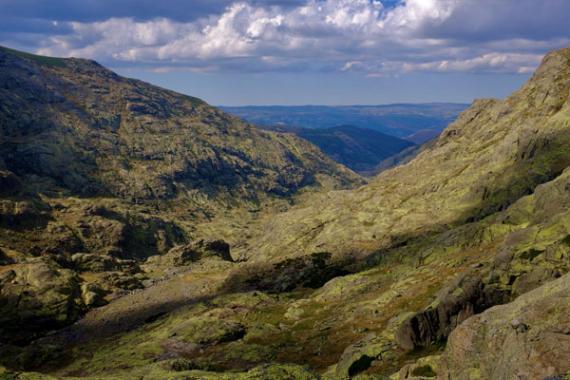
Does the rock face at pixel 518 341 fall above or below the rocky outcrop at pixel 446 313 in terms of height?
above

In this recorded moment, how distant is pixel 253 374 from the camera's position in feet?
133

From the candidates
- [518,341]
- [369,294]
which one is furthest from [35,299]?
[518,341]

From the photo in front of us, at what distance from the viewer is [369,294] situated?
331 feet

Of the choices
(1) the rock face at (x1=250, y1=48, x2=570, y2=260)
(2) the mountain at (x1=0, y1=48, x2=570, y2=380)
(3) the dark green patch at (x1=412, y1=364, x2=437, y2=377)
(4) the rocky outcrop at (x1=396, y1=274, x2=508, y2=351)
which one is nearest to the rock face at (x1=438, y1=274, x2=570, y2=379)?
(2) the mountain at (x1=0, y1=48, x2=570, y2=380)

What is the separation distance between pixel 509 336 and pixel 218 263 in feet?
511

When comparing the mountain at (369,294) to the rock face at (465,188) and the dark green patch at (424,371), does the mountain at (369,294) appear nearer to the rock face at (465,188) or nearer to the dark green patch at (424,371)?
the dark green patch at (424,371)

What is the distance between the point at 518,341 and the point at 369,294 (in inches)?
2718

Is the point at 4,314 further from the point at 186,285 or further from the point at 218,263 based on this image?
the point at 218,263

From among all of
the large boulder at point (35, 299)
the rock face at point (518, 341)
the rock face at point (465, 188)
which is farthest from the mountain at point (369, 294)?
the rock face at point (465, 188)

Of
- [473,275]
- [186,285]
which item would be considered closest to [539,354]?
[473,275]

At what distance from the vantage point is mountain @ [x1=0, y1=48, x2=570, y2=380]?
40.5m

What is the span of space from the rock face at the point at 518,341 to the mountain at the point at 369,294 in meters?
0.11

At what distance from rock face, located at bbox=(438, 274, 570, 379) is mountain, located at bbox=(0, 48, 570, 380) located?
0.11 m

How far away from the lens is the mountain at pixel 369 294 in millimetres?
40500
